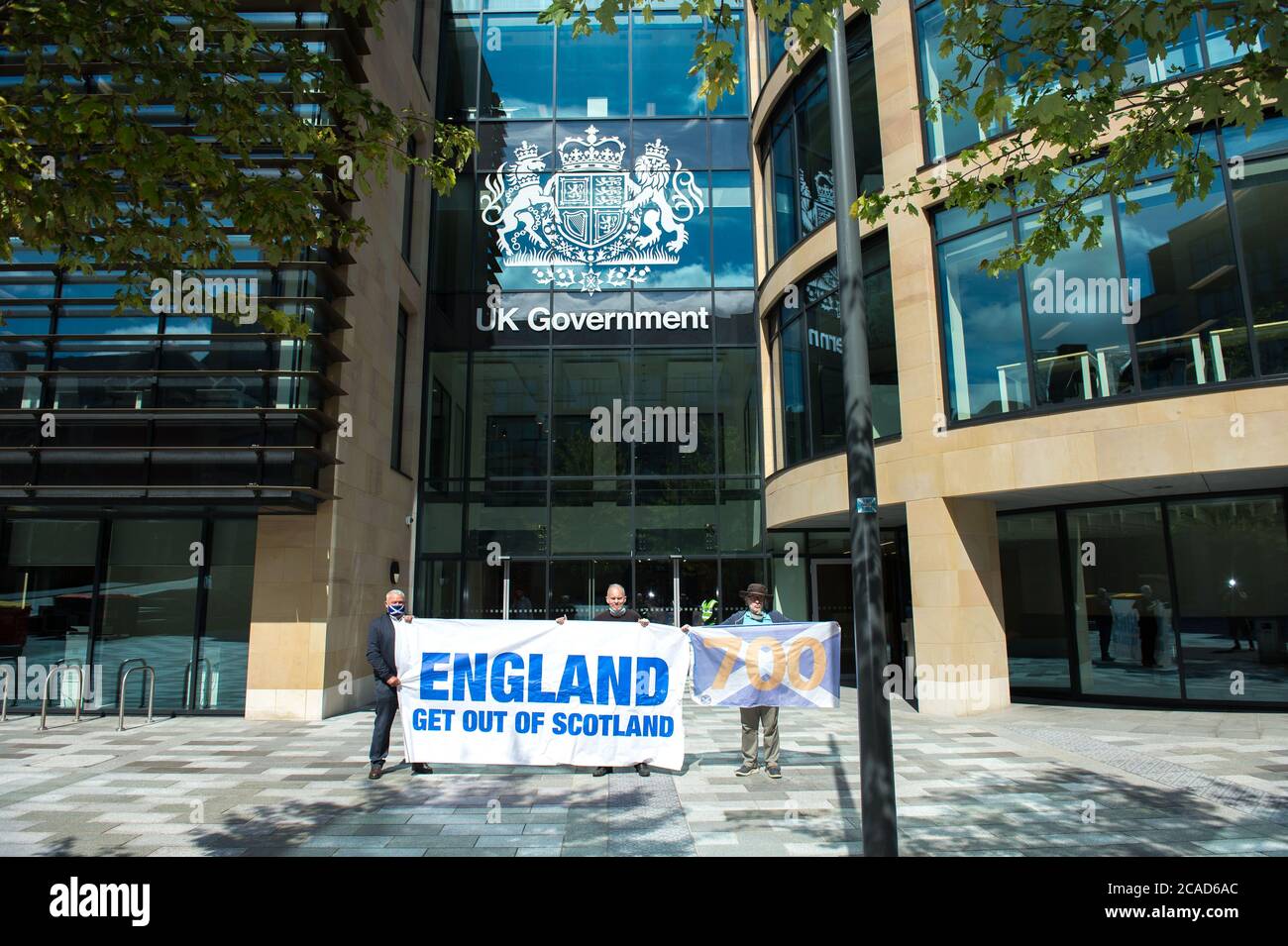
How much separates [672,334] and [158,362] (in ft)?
37.6

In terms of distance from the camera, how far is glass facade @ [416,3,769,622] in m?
18.6

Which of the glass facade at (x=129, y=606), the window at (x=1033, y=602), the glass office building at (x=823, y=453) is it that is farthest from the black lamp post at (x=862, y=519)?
the glass facade at (x=129, y=606)

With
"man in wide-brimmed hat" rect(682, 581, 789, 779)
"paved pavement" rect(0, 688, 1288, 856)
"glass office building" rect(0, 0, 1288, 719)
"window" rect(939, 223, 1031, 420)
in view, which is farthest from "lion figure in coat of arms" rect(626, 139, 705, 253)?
"man in wide-brimmed hat" rect(682, 581, 789, 779)

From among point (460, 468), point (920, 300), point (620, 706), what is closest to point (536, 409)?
point (460, 468)

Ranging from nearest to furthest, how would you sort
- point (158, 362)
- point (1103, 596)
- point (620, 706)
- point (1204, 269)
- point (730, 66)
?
point (730, 66) < point (620, 706) < point (1204, 269) < point (158, 362) < point (1103, 596)

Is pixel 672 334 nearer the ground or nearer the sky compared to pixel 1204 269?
nearer the sky

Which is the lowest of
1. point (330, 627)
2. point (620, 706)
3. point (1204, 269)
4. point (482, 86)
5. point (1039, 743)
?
point (1039, 743)

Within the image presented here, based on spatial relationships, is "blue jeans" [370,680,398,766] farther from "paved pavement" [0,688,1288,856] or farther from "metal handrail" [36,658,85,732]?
"metal handrail" [36,658,85,732]

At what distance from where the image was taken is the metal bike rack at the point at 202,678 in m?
12.1

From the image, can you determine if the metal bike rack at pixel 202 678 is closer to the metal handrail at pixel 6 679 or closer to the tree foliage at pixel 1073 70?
the metal handrail at pixel 6 679

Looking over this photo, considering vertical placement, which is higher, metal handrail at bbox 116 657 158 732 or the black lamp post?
the black lamp post

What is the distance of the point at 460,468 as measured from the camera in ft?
62.9

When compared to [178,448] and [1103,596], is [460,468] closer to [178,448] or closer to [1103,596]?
[178,448]

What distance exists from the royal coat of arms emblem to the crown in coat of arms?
0.03 meters
